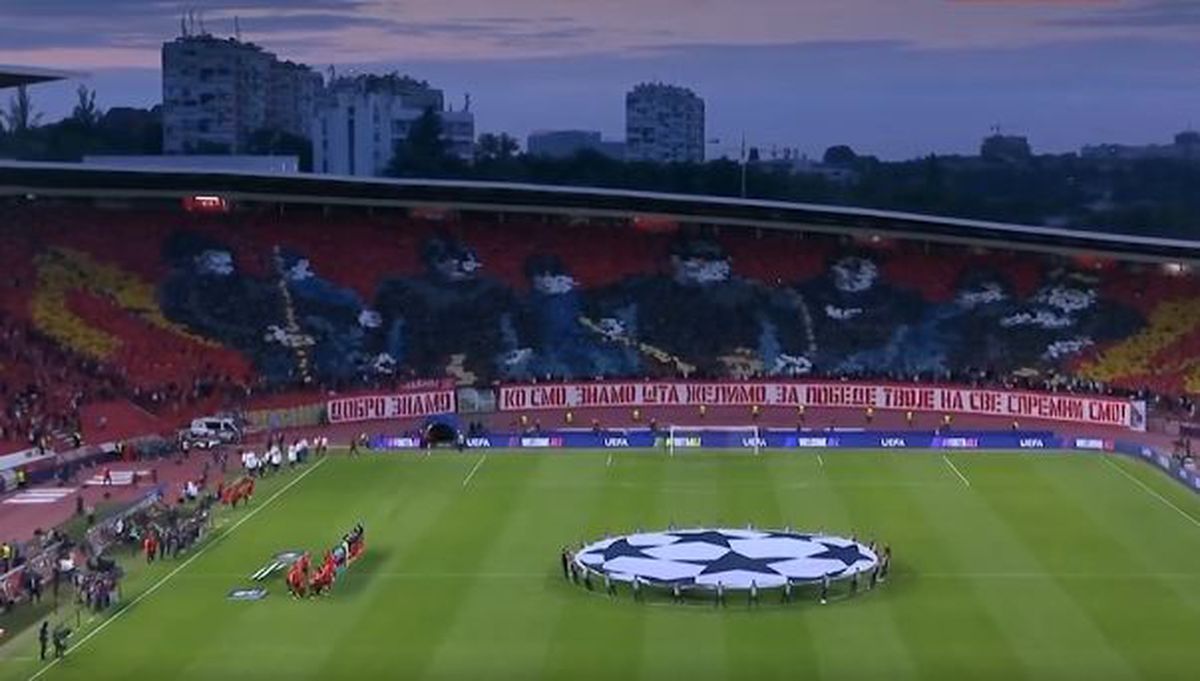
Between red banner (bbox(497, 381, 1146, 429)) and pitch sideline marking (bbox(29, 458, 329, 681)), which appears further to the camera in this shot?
red banner (bbox(497, 381, 1146, 429))

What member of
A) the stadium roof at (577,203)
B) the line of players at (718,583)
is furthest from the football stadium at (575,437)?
the stadium roof at (577,203)

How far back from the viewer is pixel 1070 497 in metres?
58.3

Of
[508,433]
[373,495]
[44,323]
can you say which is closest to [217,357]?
[44,323]

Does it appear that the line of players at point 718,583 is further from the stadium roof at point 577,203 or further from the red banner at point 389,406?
the stadium roof at point 577,203

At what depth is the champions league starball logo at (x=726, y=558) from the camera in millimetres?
45031

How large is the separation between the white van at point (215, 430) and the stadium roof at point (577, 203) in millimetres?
14879

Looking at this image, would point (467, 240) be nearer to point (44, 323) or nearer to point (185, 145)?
point (44, 323)

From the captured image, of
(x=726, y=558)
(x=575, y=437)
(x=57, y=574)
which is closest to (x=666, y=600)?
(x=726, y=558)

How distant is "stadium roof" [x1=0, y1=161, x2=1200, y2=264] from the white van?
14879mm

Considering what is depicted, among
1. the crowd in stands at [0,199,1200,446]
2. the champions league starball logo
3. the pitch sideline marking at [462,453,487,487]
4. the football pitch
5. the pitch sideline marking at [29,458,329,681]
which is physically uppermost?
the crowd in stands at [0,199,1200,446]

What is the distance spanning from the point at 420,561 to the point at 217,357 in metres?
31.7

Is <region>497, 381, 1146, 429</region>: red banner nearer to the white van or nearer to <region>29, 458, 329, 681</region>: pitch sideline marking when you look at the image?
the white van

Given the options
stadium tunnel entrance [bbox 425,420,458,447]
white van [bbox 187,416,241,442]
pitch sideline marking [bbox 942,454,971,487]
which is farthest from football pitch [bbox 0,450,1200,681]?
white van [bbox 187,416,241,442]

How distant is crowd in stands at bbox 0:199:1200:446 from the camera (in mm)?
78812
